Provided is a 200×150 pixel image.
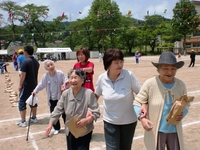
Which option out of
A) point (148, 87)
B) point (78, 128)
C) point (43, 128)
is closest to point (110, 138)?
point (78, 128)

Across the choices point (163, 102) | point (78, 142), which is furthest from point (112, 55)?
point (78, 142)

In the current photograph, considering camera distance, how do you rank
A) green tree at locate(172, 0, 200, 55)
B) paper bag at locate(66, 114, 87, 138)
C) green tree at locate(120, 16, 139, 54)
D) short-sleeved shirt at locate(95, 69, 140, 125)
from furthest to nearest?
green tree at locate(120, 16, 139, 54) → green tree at locate(172, 0, 200, 55) → short-sleeved shirt at locate(95, 69, 140, 125) → paper bag at locate(66, 114, 87, 138)

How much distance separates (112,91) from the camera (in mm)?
2686

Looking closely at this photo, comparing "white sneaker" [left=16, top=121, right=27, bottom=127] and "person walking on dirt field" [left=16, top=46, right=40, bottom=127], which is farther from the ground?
"person walking on dirt field" [left=16, top=46, right=40, bottom=127]

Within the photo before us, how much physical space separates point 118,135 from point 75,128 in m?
0.55

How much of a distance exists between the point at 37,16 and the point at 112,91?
5306cm

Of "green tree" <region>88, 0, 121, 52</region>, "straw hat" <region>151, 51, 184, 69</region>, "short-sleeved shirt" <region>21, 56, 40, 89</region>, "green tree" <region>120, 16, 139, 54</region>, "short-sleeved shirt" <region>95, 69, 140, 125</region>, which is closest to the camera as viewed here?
"straw hat" <region>151, 51, 184, 69</region>

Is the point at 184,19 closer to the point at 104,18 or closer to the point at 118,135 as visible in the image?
the point at 104,18

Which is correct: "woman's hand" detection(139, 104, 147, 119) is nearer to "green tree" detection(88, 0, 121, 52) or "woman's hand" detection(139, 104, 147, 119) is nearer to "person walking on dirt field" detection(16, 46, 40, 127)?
"person walking on dirt field" detection(16, 46, 40, 127)

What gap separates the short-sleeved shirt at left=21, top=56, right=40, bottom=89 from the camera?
16.8 feet

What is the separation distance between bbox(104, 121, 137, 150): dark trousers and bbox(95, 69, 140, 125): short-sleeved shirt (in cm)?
7

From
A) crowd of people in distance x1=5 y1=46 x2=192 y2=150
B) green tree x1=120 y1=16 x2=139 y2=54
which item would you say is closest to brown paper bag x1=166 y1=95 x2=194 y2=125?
crowd of people in distance x1=5 y1=46 x2=192 y2=150

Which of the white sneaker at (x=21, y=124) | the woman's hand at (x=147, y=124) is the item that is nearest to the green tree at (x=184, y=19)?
the white sneaker at (x=21, y=124)

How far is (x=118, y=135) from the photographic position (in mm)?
2766
